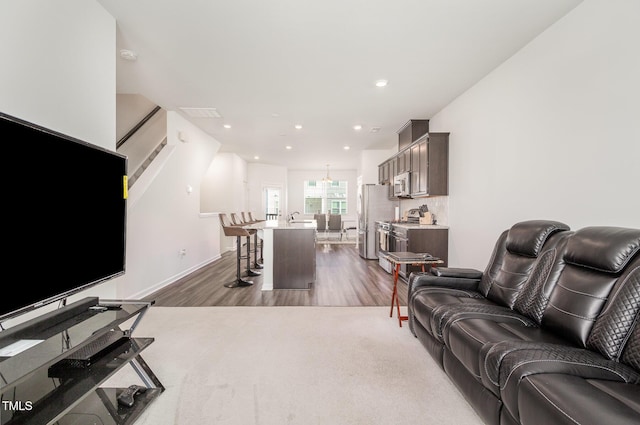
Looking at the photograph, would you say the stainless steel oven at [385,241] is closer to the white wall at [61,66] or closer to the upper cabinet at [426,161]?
the upper cabinet at [426,161]

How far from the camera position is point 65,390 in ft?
4.15

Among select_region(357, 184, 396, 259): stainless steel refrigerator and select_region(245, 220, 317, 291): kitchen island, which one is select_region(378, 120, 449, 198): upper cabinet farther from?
select_region(245, 220, 317, 291): kitchen island

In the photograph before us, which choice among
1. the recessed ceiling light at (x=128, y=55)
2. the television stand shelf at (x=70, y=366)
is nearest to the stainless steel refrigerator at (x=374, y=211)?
the recessed ceiling light at (x=128, y=55)

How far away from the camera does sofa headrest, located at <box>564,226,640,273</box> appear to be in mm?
1535

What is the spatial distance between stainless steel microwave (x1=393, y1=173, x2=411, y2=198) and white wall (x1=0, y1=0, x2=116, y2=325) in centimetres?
444

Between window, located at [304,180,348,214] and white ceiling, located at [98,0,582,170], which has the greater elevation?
white ceiling, located at [98,0,582,170]

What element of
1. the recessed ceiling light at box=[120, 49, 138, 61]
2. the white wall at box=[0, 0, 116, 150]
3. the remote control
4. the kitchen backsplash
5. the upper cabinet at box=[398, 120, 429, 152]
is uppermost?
the recessed ceiling light at box=[120, 49, 138, 61]

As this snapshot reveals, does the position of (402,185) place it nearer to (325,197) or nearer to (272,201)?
(325,197)

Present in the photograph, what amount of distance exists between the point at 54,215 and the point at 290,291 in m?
3.24

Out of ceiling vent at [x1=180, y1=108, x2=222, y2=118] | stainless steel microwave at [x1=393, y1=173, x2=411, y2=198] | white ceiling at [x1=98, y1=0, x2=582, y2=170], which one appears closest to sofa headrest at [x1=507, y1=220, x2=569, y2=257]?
white ceiling at [x1=98, y1=0, x2=582, y2=170]

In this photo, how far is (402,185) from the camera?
5.46 meters

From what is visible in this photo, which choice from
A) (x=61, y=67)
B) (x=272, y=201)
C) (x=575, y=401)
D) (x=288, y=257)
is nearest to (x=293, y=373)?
(x=575, y=401)

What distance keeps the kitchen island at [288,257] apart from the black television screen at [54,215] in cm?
267

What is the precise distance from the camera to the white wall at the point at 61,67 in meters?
1.61
